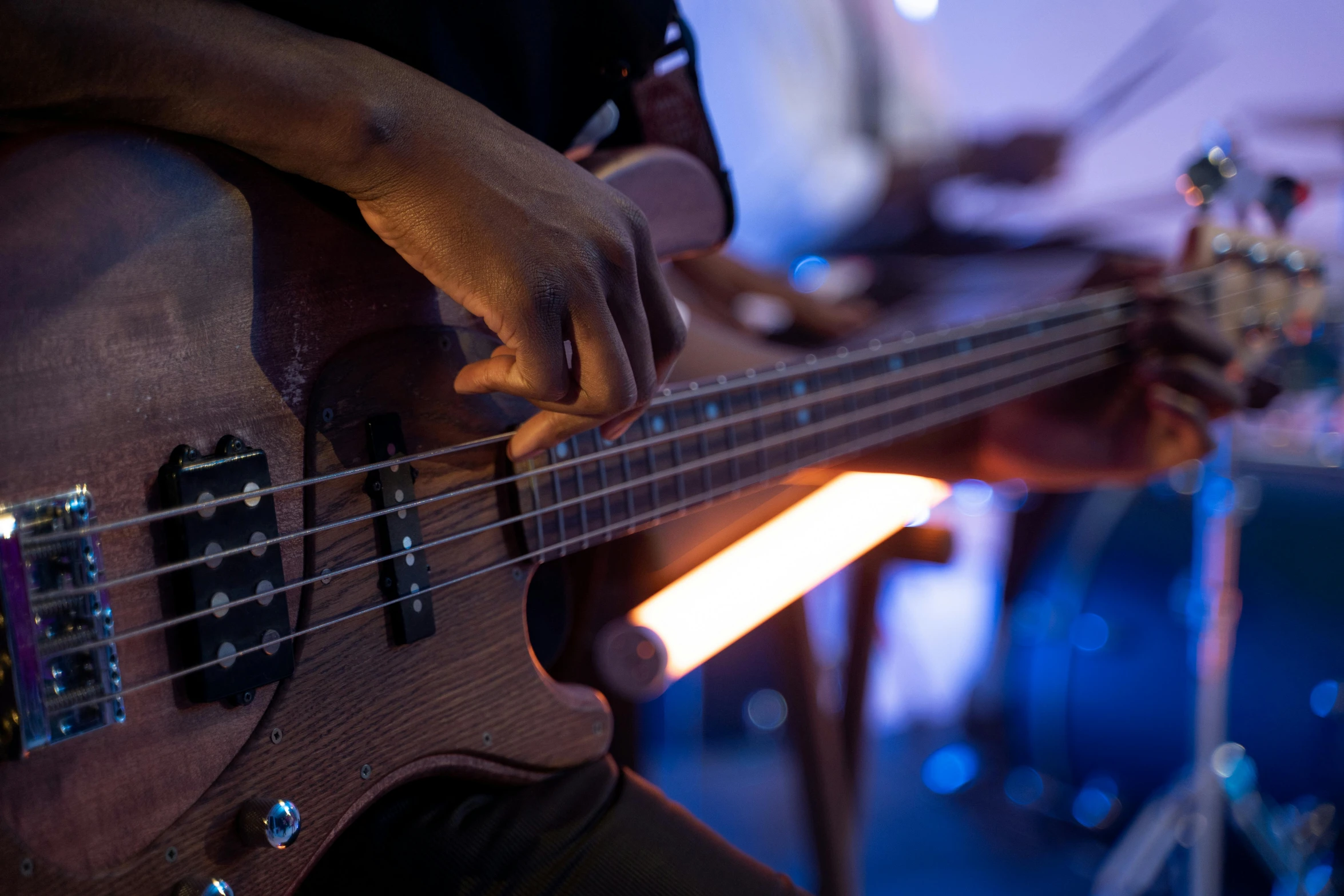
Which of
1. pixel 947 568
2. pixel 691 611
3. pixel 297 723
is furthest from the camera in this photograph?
pixel 947 568

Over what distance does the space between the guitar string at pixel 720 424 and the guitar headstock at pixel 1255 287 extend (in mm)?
267

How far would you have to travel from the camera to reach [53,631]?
1.36 ft

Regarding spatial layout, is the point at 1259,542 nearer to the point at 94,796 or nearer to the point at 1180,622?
the point at 1180,622

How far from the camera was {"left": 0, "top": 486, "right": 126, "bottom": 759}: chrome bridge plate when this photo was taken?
39 cm

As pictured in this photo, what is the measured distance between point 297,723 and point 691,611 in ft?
2.00

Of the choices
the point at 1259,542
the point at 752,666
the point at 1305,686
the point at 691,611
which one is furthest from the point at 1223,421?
the point at 752,666

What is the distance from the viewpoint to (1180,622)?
1843 millimetres

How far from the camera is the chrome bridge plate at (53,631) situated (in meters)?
0.39

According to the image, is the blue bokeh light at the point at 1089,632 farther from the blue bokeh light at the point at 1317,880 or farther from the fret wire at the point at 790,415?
the fret wire at the point at 790,415

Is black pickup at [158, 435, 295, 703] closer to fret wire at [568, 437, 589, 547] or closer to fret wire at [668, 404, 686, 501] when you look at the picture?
fret wire at [568, 437, 589, 547]

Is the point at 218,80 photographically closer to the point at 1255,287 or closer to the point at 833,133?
the point at 1255,287

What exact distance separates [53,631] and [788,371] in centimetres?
68

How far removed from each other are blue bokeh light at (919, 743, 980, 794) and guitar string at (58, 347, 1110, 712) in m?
1.64

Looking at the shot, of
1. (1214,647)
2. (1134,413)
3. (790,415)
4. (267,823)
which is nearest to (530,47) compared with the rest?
(790,415)
